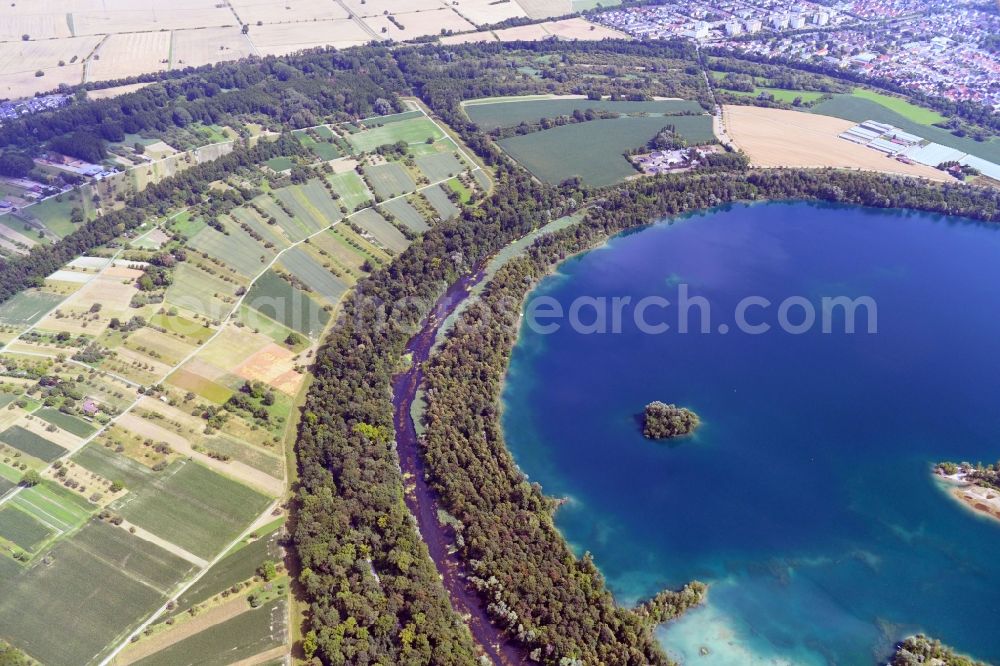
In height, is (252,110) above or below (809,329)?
above

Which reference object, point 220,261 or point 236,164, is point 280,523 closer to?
point 220,261

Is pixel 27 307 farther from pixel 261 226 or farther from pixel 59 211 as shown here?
pixel 261 226

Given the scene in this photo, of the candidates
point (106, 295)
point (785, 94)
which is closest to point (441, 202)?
point (106, 295)

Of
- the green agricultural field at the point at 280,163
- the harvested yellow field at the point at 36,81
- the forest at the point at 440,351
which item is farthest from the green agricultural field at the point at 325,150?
the harvested yellow field at the point at 36,81

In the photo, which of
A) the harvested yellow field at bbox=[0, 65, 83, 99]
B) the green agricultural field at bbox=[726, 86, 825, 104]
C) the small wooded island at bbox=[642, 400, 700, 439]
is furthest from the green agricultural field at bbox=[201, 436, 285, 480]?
the green agricultural field at bbox=[726, 86, 825, 104]

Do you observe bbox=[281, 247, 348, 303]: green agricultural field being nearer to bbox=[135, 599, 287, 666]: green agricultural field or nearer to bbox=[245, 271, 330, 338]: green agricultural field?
bbox=[245, 271, 330, 338]: green agricultural field

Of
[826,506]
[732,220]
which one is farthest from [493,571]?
[732,220]

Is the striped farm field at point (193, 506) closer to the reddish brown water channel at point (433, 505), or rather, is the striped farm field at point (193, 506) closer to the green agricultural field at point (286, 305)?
the reddish brown water channel at point (433, 505)
